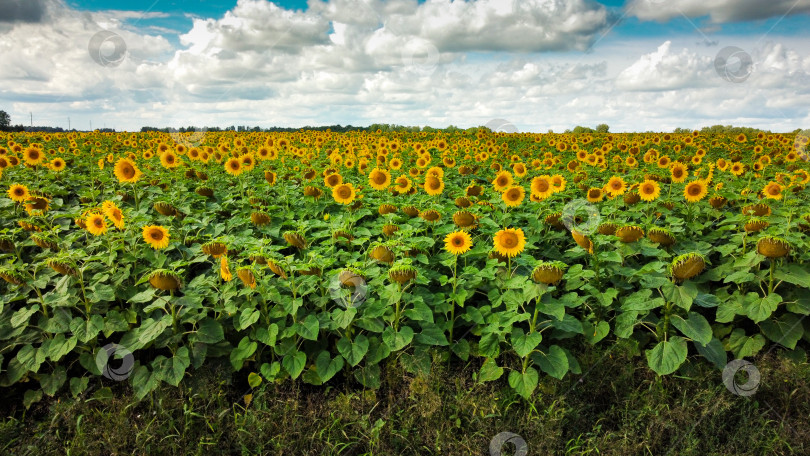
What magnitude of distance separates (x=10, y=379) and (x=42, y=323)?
1.53 feet

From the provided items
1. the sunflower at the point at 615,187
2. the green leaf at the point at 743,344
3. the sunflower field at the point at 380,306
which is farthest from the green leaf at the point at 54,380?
the sunflower at the point at 615,187

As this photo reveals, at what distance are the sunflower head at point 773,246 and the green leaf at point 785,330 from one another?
674 mm

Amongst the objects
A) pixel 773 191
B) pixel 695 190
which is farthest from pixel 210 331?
pixel 773 191

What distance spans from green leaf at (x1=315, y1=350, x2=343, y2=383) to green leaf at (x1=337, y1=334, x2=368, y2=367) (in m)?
0.08

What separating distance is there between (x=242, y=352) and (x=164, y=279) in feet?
2.73

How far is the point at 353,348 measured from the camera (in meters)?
3.58

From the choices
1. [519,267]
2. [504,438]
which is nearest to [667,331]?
[519,267]

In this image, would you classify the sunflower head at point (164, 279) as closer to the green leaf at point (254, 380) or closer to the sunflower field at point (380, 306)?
the sunflower field at point (380, 306)

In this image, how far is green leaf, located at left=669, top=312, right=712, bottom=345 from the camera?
11.0 ft

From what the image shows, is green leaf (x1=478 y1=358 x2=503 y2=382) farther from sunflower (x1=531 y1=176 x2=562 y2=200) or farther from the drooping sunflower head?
sunflower (x1=531 y1=176 x2=562 y2=200)

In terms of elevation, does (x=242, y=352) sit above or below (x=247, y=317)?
below

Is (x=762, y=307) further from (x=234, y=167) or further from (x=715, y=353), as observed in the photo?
(x=234, y=167)

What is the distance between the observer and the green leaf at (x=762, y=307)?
142 inches

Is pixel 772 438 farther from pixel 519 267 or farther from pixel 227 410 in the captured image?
pixel 227 410
